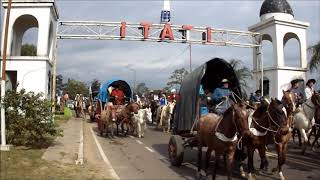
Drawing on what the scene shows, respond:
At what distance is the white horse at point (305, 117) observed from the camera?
1564cm

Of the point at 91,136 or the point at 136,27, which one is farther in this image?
the point at 136,27

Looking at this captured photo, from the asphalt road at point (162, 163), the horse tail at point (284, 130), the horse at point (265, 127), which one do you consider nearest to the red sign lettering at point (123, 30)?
the asphalt road at point (162, 163)

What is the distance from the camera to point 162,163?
13.9m

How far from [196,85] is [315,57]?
2102 centimetres

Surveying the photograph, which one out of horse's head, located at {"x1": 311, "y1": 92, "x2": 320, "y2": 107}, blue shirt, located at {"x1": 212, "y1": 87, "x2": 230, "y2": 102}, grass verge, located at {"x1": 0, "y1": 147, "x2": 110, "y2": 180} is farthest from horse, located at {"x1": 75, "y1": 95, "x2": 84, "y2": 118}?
blue shirt, located at {"x1": 212, "y1": 87, "x2": 230, "y2": 102}

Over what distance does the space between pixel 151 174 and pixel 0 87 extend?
6.77 m

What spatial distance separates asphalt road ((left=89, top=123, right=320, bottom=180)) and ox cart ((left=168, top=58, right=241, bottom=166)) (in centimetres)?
69

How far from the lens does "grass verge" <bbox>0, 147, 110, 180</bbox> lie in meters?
10.4

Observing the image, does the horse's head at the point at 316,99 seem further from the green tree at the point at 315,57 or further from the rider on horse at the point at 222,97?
the green tree at the point at 315,57

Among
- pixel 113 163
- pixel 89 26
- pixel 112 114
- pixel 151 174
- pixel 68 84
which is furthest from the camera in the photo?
pixel 68 84

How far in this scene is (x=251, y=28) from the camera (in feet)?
122

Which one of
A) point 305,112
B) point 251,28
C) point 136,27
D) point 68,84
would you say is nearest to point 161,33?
point 136,27

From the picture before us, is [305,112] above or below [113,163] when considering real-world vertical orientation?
above

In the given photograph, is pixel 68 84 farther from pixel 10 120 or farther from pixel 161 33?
pixel 10 120
